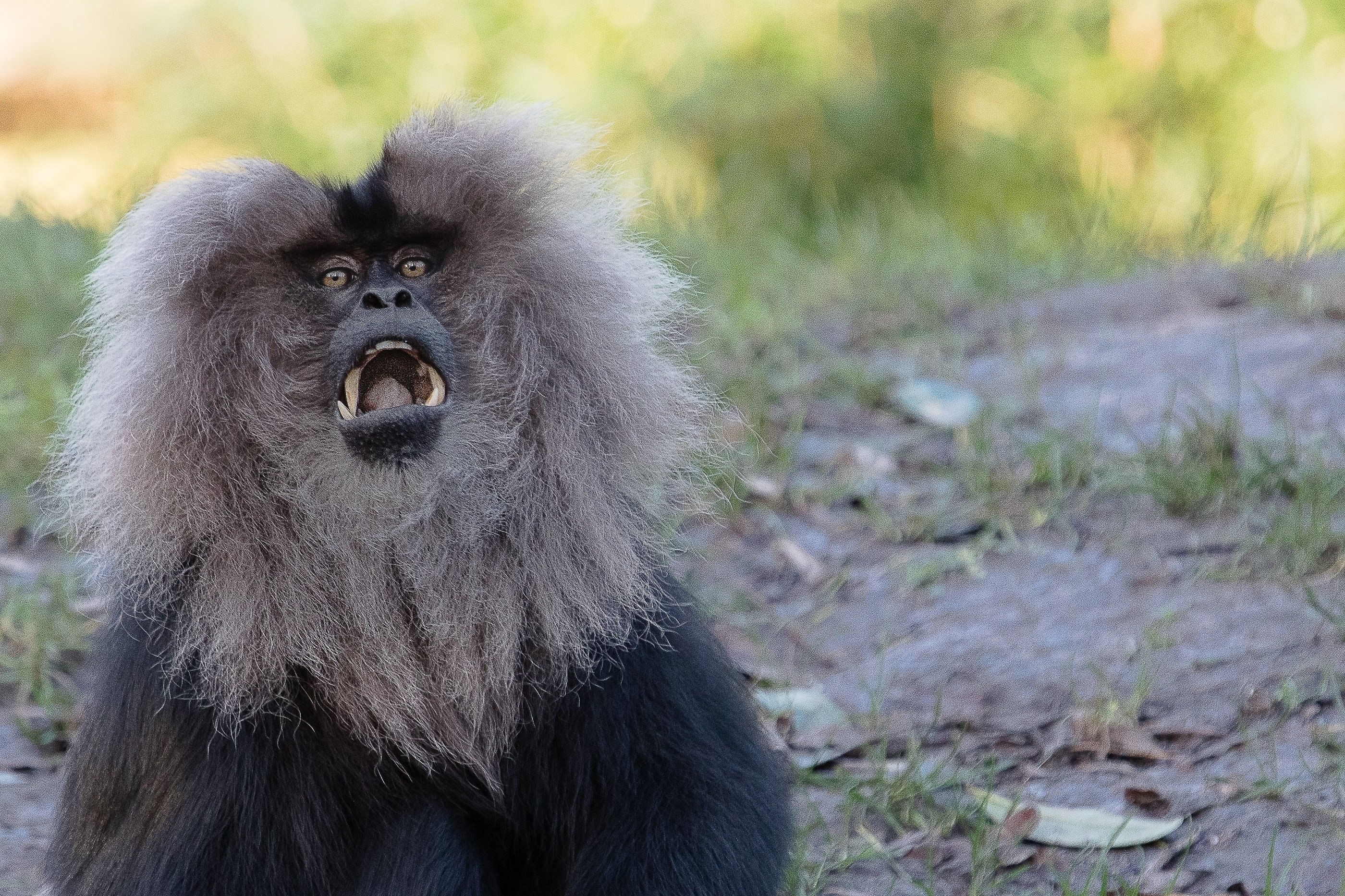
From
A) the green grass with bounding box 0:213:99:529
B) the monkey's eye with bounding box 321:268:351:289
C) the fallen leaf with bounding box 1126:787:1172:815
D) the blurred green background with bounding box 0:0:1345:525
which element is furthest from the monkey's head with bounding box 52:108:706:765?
the blurred green background with bounding box 0:0:1345:525

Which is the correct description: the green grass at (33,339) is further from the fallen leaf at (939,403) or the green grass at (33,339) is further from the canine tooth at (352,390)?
the fallen leaf at (939,403)

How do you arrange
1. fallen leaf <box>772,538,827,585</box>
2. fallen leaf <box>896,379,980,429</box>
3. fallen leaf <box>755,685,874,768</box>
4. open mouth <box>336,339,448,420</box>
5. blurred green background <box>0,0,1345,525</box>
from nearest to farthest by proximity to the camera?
open mouth <box>336,339,448,420</box> → fallen leaf <box>755,685,874,768</box> → fallen leaf <box>772,538,827,585</box> → fallen leaf <box>896,379,980,429</box> → blurred green background <box>0,0,1345,525</box>

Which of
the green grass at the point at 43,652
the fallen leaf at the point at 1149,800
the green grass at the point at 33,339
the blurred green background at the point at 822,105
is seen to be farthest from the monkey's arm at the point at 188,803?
the blurred green background at the point at 822,105

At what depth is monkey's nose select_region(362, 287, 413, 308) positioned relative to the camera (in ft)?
7.16

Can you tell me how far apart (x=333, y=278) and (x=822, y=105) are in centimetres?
580

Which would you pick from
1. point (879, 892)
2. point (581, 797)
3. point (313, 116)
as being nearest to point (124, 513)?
point (581, 797)

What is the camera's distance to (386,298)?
219 centimetres

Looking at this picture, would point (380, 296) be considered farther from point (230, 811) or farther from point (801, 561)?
point (801, 561)

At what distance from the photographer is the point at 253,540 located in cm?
212

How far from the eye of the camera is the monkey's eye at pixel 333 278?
2.27 m

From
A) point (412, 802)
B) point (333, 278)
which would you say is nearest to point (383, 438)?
point (333, 278)

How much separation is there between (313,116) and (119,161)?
1278 mm

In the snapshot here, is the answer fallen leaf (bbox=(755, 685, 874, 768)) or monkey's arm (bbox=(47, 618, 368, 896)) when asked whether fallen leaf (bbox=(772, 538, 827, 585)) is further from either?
monkey's arm (bbox=(47, 618, 368, 896))

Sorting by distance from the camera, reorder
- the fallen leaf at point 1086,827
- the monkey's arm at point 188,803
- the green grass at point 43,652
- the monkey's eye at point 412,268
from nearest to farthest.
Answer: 1. the monkey's arm at point 188,803
2. the monkey's eye at point 412,268
3. the fallen leaf at point 1086,827
4. the green grass at point 43,652
